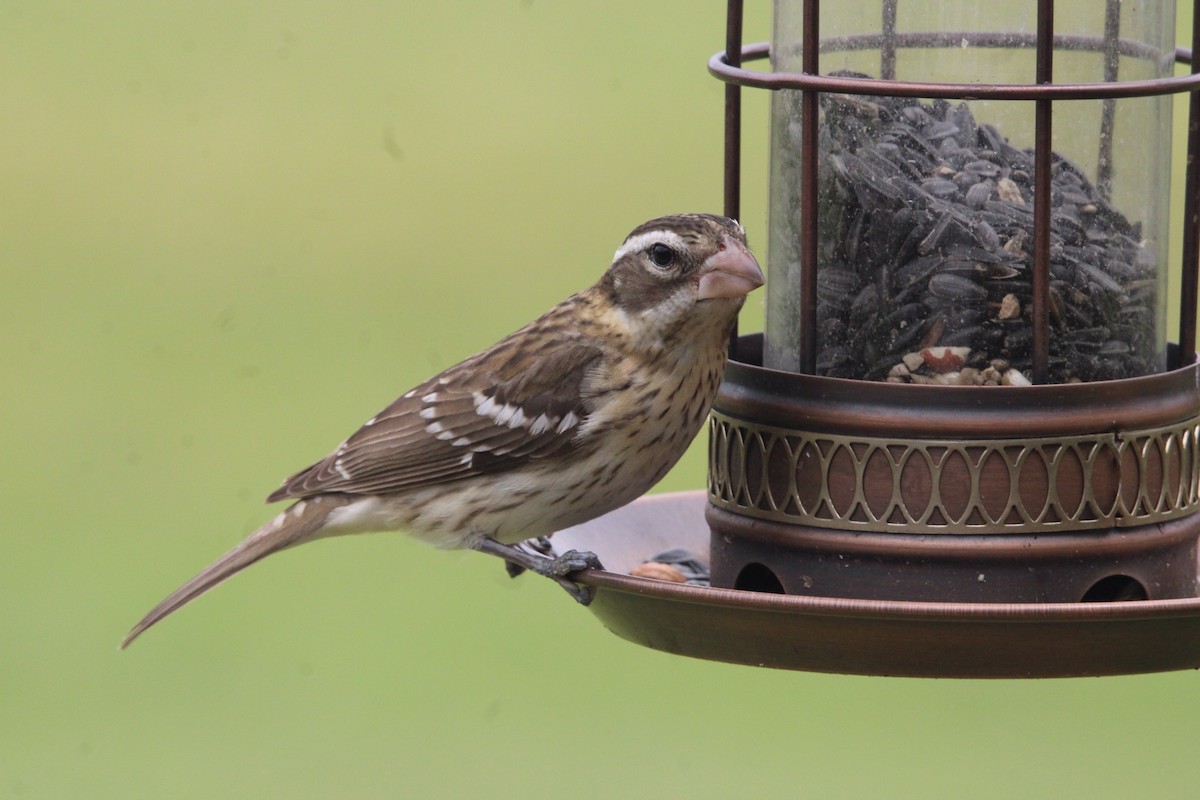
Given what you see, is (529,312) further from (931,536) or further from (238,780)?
(931,536)

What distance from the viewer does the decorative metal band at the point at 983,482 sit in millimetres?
5254

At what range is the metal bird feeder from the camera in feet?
17.2

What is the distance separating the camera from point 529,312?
53.1 ft

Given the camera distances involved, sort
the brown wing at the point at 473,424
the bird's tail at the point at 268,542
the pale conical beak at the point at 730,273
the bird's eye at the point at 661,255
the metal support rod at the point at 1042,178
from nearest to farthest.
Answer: the metal support rod at the point at 1042,178, the pale conical beak at the point at 730,273, the bird's eye at the point at 661,255, the brown wing at the point at 473,424, the bird's tail at the point at 268,542

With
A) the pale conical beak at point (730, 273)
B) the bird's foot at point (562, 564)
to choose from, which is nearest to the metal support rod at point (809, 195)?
the pale conical beak at point (730, 273)

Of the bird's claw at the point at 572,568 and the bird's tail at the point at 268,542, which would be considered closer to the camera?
the bird's claw at the point at 572,568

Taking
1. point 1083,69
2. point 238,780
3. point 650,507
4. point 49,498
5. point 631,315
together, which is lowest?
point 238,780

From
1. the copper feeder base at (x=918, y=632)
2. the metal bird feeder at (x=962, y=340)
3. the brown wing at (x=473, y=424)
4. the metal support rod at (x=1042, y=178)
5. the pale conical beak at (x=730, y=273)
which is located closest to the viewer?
the copper feeder base at (x=918, y=632)

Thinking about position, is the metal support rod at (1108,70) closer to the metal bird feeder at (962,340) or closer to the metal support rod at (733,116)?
the metal bird feeder at (962,340)

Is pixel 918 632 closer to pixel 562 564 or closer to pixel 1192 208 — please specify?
pixel 562 564

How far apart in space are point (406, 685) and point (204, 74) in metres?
8.33

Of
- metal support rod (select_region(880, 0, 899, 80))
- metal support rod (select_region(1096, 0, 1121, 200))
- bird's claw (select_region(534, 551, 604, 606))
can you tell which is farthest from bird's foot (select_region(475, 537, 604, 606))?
metal support rod (select_region(1096, 0, 1121, 200))

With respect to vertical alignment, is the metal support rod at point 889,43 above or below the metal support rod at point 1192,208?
above

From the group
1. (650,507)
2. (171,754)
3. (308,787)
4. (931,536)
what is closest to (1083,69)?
(931,536)
